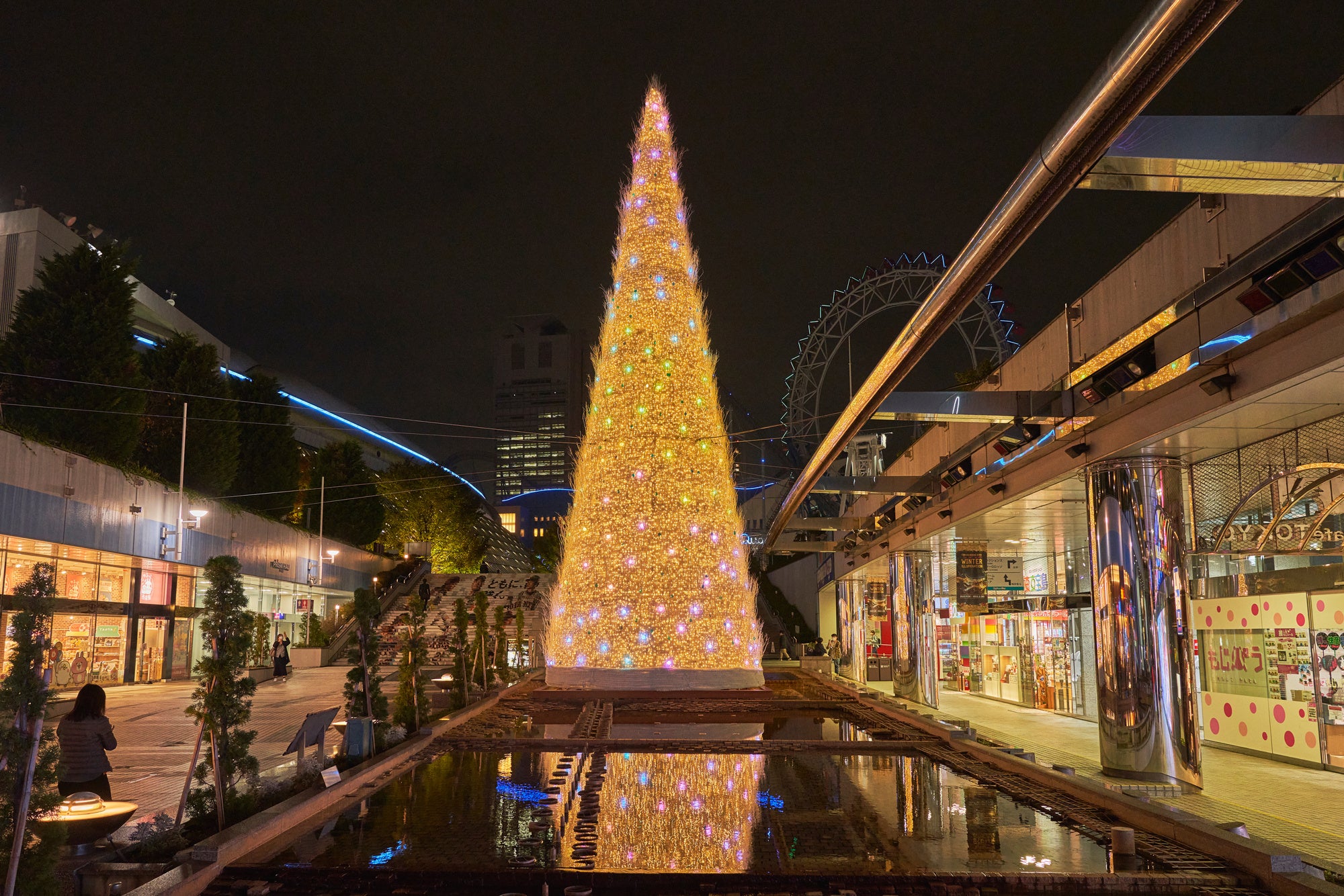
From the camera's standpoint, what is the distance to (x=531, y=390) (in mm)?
179750

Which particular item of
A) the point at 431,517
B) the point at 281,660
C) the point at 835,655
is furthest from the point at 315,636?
the point at 431,517

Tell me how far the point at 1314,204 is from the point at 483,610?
1571cm

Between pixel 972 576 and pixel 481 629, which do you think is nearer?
pixel 481 629

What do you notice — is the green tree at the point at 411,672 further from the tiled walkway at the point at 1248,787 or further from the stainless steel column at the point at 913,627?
the stainless steel column at the point at 913,627

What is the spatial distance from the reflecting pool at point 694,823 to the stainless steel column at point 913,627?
37.3 feet

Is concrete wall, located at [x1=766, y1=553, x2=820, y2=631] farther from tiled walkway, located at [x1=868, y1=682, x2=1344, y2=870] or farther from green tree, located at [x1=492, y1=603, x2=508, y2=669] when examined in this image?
tiled walkway, located at [x1=868, y1=682, x2=1344, y2=870]

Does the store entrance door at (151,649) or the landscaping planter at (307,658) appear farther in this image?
the landscaping planter at (307,658)

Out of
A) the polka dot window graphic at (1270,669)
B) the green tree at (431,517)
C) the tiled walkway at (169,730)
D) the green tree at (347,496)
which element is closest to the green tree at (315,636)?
the tiled walkway at (169,730)

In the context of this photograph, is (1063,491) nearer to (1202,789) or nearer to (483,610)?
(1202,789)

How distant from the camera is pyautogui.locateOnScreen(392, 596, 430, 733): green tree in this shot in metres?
12.2

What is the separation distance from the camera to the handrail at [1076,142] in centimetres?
385

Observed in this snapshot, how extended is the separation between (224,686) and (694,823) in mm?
3289

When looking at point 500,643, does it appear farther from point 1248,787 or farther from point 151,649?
point 1248,787

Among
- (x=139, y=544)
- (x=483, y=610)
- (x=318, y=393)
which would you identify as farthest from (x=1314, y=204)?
(x=318, y=393)
